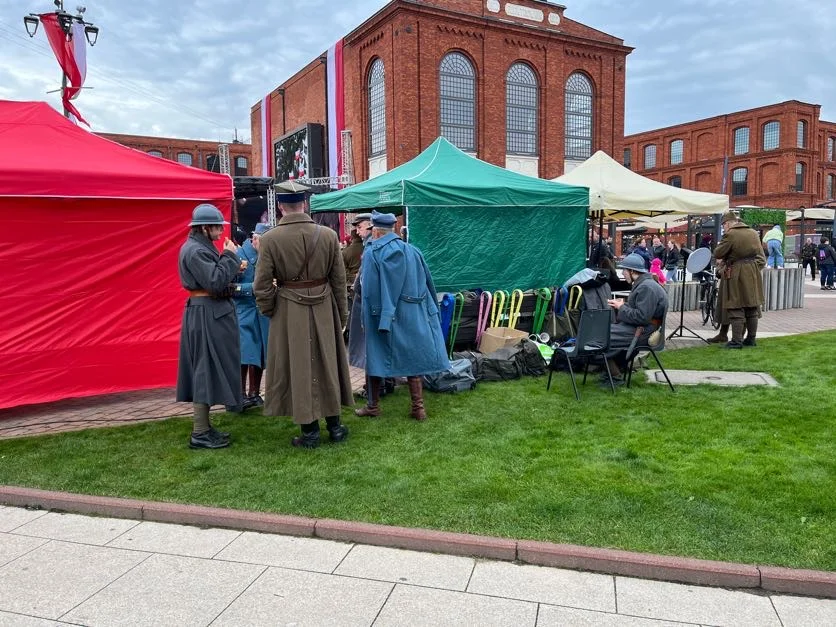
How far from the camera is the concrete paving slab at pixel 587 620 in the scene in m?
2.77

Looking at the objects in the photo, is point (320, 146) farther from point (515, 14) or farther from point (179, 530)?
point (179, 530)

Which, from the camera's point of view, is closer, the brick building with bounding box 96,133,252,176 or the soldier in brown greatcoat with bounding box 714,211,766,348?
the soldier in brown greatcoat with bounding box 714,211,766,348

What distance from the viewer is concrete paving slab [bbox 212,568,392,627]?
9.36 ft

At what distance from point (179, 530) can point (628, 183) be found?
9.84 meters

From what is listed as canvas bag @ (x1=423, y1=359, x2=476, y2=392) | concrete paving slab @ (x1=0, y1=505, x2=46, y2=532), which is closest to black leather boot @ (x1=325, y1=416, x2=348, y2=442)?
canvas bag @ (x1=423, y1=359, x2=476, y2=392)

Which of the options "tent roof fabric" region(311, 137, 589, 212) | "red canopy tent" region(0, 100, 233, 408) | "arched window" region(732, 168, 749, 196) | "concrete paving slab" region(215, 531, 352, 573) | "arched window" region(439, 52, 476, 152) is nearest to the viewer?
"concrete paving slab" region(215, 531, 352, 573)

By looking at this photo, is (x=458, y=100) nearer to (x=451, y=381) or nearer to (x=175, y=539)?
(x=451, y=381)

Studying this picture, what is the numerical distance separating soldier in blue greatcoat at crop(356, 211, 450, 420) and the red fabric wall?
6.82ft

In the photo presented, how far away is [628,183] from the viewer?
11484 millimetres

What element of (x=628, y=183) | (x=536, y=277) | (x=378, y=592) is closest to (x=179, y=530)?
(x=378, y=592)

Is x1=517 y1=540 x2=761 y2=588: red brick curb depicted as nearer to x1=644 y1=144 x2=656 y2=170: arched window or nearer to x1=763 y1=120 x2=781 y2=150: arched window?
x1=763 y1=120 x2=781 y2=150: arched window

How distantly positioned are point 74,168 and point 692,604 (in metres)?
6.02

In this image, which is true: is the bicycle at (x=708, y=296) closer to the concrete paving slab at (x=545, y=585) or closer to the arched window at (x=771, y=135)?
the concrete paving slab at (x=545, y=585)

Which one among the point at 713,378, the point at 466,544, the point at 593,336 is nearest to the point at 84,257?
the point at 466,544
